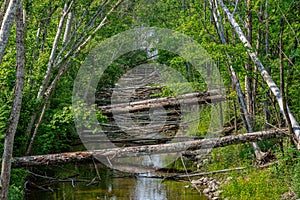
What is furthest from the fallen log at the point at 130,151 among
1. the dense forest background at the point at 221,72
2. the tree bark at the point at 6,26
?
the tree bark at the point at 6,26

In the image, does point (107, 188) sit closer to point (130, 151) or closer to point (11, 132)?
point (130, 151)

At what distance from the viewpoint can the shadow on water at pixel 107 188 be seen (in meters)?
8.48

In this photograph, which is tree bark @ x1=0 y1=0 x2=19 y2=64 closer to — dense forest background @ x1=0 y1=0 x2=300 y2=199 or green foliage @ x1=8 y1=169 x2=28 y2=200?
dense forest background @ x1=0 y1=0 x2=300 y2=199

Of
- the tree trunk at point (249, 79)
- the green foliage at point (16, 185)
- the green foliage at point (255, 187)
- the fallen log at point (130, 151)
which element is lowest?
the green foliage at point (255, 187)

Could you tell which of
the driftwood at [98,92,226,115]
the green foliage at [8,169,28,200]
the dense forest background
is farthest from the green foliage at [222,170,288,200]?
the driftwood at [98,92,226,115]

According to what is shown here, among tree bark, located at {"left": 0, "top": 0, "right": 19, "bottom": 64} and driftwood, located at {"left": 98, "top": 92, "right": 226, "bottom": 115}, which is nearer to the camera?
tree bark, located at {"left": 0, "top": 0, "right": 19, "bottom": 64}

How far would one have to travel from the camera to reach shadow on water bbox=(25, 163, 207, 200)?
27.8ft

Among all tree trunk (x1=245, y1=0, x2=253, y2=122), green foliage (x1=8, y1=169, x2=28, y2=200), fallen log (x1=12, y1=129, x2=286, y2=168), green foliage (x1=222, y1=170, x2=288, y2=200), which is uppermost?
tree trunk (x1=245, y1=0, x2=253, y2=122)

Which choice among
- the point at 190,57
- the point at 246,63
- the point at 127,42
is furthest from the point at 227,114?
the point at 127,42

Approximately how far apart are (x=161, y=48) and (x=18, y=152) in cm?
1108

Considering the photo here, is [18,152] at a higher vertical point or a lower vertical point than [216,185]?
higher

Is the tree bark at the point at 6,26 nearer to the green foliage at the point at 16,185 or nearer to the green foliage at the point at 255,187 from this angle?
the green foliage at the point at 16,185

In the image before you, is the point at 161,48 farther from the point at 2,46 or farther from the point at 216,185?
the point at 2,46

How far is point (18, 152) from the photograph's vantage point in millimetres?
8680
